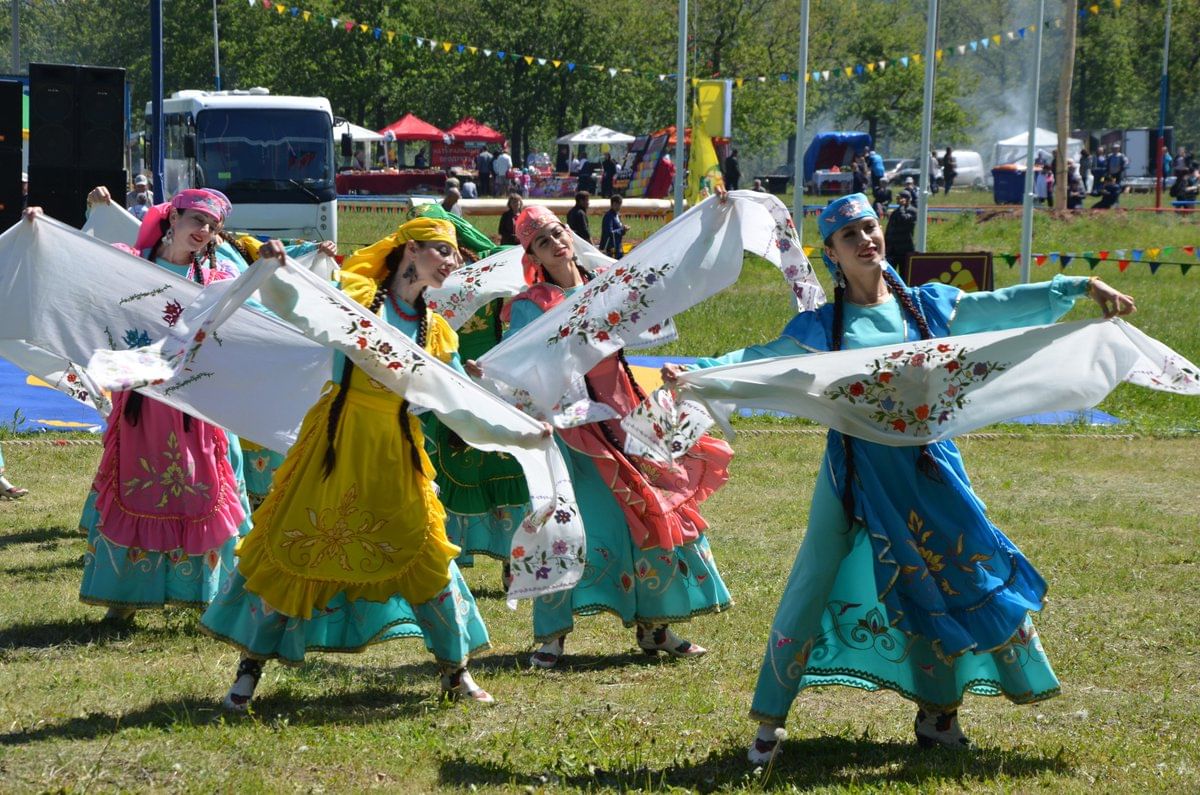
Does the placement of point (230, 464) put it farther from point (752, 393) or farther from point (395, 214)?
point (395, 214)

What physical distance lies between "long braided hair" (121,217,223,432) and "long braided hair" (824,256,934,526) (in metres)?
2.61

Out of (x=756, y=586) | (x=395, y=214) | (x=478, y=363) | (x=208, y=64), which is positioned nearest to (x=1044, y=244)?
(x=395, y=214)

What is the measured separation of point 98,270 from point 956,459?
3349mm

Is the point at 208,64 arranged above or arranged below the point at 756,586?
above

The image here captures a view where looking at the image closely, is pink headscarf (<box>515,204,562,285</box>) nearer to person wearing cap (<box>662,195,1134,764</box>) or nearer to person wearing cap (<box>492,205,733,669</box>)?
person wearing cap (<box>492,205,733,669</box>)

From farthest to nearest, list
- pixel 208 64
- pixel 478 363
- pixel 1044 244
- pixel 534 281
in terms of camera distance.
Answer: pixel 208 64 → pixel 1044 244 → pixel 534 281 → pixel 478 363

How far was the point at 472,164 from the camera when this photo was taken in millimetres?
47781

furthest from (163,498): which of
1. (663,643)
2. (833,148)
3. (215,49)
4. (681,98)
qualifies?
(833,148)

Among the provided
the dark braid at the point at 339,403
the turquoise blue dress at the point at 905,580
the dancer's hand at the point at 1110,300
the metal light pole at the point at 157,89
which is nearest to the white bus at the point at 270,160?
the metal light pole at the point at 157,89

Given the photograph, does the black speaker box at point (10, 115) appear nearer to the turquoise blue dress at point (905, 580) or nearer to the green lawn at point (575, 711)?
the green lawn at point (575, 711)

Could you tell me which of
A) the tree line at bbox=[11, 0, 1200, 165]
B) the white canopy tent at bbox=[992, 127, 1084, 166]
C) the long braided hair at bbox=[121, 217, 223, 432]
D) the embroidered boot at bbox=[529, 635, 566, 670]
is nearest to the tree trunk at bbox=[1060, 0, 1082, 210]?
the tree line at bbox=[11, 0, 1200, 165]

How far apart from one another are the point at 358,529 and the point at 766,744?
4.85 feet

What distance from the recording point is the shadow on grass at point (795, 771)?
14.4 feet

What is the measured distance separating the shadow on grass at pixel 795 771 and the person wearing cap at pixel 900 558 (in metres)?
0.10
